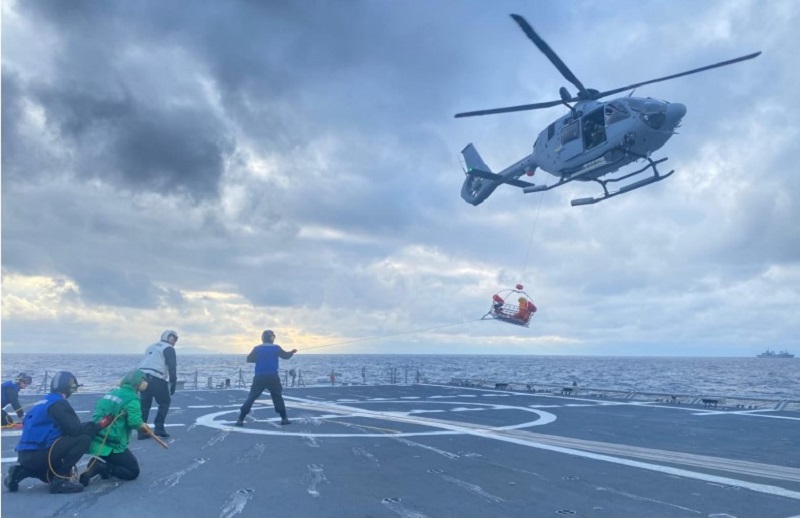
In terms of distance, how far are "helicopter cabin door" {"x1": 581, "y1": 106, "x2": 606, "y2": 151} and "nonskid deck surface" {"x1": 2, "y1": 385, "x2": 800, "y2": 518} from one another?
8.92 meters

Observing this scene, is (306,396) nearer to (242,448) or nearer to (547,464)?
(242,448)

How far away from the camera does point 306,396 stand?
82.9 feet

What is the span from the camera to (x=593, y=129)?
63.0ft

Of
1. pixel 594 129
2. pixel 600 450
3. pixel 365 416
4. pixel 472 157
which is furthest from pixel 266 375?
pixel 472 157

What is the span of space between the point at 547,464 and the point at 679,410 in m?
13.4

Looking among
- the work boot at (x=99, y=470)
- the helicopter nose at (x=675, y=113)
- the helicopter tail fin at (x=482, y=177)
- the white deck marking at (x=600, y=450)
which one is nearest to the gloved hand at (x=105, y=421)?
the work boot at (x=99, y=470)

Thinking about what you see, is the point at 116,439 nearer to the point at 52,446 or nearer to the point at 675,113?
the point at 52,446

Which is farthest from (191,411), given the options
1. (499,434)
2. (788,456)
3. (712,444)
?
(788,456)

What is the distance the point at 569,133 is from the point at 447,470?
1442cm

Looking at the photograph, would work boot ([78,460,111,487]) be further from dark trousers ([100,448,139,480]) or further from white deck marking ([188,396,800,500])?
white deck marking ([188,396,800,500])

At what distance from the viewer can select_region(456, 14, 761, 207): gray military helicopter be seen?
17797mm

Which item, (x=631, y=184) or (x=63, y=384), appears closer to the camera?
(x=63, y=384)

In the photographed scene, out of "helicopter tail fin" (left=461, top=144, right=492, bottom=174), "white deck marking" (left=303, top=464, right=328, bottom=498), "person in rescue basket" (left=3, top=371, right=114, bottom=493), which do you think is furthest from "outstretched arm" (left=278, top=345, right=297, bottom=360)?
"helicopter tail fin" (left=461, top=144, right=492, bottom=174)

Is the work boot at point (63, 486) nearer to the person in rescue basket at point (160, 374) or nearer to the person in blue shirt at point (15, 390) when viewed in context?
the person in rescue basket at point (160, 374)
